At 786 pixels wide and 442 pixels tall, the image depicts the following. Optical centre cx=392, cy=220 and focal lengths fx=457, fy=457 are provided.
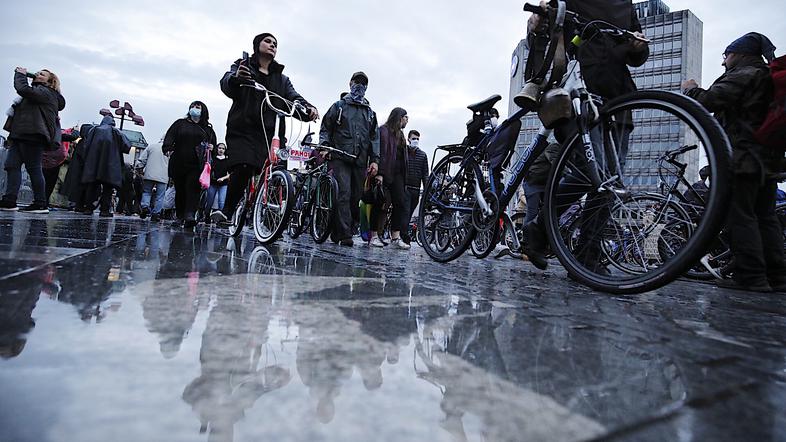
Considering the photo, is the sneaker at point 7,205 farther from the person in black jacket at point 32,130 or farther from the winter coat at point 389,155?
the winter coat at point 389,155

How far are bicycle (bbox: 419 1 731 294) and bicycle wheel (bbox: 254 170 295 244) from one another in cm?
182

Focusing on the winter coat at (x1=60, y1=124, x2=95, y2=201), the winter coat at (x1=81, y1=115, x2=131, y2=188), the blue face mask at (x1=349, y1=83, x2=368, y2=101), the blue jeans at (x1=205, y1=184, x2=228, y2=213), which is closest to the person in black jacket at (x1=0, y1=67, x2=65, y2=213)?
the winter coat at (x1=81, y1=115, x2=131, y2=188)

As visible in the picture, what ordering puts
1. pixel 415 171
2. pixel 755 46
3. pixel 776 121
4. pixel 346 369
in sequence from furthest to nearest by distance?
pixel 415 171
pixel 755 46
pixel 776 121
pixel 346 369

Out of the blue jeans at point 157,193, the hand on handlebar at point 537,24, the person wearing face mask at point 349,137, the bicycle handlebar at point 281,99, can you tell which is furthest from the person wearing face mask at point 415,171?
the blue jeans at point 157,193

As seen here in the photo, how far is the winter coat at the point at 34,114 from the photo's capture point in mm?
5699

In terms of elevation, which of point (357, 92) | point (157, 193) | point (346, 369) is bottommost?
point (346, 369)

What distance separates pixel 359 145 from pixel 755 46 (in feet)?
12.7

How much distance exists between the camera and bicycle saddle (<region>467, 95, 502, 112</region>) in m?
3.38

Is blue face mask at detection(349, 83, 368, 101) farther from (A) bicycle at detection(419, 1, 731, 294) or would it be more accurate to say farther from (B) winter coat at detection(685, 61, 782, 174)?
(B) winter coat at detection(685, 61, 782, 174)

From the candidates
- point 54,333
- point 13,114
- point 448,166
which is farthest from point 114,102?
point 54,333

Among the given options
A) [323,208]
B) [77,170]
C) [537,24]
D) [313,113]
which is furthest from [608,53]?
[77,170]

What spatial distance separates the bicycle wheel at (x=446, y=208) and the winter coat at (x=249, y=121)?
1656mm

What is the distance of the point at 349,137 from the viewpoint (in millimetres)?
5617

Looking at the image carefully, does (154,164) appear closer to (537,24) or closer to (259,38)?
(259,38)
